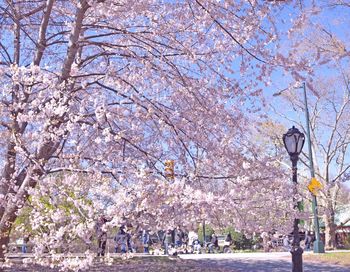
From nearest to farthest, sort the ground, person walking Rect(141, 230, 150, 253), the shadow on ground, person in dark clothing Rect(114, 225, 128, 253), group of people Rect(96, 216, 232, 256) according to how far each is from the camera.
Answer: group of people Rect(96, 216, 232, 256) → person in dark clothing Rect(114, 225, 128, 253) → person walking Rect(141, 230, 150, 253) → the shadow on ground → the ground

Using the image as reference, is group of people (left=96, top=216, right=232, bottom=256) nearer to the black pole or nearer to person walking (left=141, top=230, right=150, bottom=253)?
person walking (left=141, top=230, right=150, bottom=253)

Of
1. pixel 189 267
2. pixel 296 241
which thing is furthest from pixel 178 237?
pixel 189 267

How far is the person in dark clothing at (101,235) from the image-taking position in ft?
17.7

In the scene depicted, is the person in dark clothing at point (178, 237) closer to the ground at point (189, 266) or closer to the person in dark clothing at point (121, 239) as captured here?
the person in dark clothing at point (121, 239)

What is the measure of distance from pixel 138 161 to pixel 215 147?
125 centimetres

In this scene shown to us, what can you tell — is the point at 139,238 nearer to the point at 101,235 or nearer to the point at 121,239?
the point at 121,239

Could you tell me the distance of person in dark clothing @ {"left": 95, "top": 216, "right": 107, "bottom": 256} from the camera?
5.40m

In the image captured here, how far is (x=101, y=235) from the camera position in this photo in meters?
5.55

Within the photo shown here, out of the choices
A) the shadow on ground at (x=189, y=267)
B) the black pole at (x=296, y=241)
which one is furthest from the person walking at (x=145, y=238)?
the shadow on ground at (x=189, y=267)

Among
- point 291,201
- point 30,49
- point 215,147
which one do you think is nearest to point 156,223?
point 215,147

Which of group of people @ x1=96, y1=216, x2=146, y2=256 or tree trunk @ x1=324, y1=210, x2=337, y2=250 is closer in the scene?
group of people @ x1=96, y1=216, x2=146, y2=256

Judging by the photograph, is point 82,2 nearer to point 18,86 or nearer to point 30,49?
point 18,86

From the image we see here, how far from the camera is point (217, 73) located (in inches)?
325


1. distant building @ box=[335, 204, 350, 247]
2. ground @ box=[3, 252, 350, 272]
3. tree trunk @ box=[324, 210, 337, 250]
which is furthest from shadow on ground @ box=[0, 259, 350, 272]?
distant building @ box=[335, 204, 350, 247]
